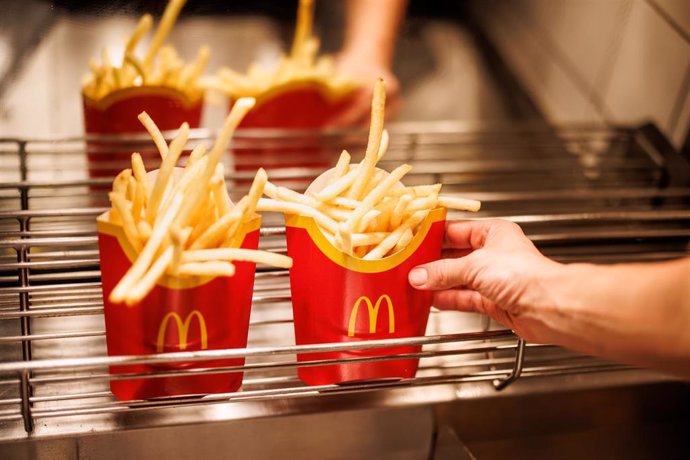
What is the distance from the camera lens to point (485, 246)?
0.98 meters

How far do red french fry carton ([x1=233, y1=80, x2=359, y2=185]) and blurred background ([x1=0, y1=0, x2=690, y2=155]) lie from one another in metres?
0.17

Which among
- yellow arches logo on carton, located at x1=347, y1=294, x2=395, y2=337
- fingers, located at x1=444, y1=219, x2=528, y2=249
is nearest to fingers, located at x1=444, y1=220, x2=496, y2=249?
fingers, located at x1=444, y1=219, x2=528, y2=249

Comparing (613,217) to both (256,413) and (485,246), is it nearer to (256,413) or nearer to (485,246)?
(485,246)

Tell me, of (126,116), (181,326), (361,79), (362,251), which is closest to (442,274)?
(362,251)

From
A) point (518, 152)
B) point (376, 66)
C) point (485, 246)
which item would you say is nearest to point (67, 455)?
point (485, 246)

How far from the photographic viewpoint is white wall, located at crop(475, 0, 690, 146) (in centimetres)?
170

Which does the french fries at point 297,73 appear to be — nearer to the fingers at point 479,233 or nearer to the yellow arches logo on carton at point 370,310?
the fingers at point 479,233

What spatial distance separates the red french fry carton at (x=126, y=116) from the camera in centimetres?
114

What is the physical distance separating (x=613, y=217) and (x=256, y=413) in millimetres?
639

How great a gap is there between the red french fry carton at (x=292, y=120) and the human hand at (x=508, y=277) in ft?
1.97

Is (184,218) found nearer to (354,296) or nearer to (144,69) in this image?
(354,296)

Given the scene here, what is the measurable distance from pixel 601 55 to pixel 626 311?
1.31 metres

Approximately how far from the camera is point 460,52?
192cm

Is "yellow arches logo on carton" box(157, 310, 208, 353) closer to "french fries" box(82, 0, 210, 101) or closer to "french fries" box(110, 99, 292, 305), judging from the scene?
"french fries" box(110, 99, 292, 305)
